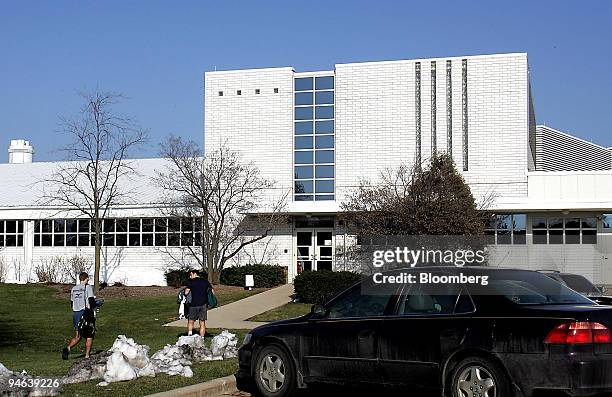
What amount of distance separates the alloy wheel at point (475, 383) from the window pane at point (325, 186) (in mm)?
31047

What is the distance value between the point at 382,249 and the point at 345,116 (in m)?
9.18

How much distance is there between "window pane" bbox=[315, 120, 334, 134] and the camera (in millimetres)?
40000

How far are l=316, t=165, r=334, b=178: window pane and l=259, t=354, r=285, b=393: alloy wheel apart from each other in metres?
A: 29.4

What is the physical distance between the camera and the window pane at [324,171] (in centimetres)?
3997

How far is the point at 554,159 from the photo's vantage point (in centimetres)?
5975

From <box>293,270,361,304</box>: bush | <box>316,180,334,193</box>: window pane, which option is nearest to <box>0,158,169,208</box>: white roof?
<box>316,180,334,193</box>: window pane

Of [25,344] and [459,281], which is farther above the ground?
[459,281]

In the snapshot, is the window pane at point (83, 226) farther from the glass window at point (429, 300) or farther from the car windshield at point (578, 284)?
the glass window at point (429, 300)

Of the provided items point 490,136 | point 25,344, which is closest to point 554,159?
point 490,136

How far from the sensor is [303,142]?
132 ft

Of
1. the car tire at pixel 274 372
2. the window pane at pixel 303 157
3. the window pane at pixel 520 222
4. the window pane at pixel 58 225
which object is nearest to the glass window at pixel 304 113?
the window pane at pixel 303 157

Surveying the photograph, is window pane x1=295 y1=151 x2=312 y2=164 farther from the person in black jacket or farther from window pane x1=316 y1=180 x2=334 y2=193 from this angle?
the person in black jacket

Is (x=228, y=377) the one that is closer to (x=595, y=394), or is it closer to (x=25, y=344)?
(x=595, y=394)

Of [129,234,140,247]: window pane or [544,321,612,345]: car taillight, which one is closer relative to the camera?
[544,321,612,345]: car taillight
